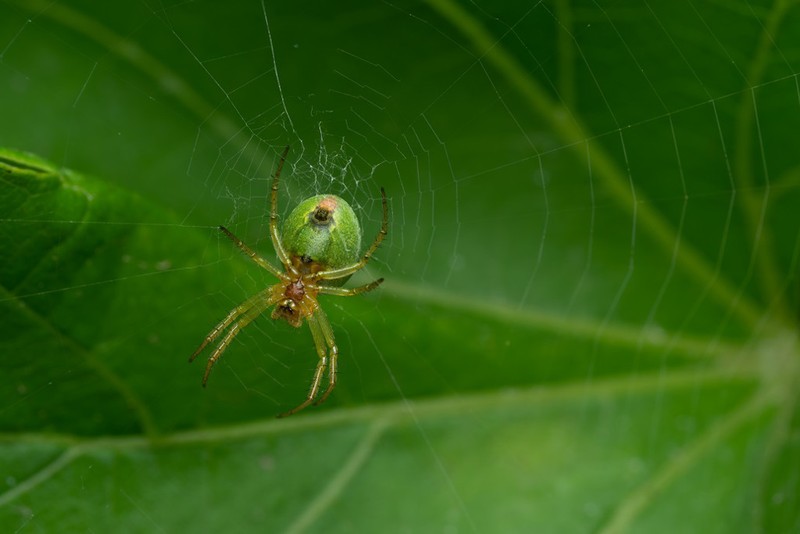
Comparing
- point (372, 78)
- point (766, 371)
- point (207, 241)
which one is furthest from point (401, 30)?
point (766, 371)

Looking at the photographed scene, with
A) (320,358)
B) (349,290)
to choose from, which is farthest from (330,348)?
(349,290)

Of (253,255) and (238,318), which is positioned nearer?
(253,255)

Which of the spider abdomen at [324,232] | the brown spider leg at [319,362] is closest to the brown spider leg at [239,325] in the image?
the brown spider leg at [319,362]

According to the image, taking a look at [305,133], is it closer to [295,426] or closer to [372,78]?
[372,78]

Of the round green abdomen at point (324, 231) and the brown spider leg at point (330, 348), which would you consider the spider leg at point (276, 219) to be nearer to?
the round green abdomen at point (324, 231)

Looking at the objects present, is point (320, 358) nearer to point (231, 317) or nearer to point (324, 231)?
point (231, 317)

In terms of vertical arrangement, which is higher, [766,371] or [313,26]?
[313,26]

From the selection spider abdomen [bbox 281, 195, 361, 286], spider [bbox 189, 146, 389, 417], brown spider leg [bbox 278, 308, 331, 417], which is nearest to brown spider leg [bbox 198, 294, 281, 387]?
spider [bbox 189, 146, 389, 417]
